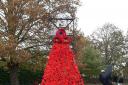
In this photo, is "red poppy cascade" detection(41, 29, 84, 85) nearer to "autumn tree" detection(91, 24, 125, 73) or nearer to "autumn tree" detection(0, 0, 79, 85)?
"autumn tree" detection(0, 0, 79, 85)

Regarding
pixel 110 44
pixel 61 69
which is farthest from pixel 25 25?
pixel 110 44

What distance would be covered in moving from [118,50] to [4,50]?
139ft

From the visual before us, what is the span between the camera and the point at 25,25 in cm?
3597

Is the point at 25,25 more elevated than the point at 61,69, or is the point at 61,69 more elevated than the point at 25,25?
the point at 25,25

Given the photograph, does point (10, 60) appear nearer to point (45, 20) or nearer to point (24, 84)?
point (45, 20)

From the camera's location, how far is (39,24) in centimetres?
3694

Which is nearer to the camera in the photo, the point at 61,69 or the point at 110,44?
the point at 61,69

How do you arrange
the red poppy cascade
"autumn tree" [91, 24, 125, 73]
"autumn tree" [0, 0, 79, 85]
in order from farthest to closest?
"autumn tree" [91, 24, 125, 73], "autumn tree" [0, 0, 79, 85], the red poppy cascade

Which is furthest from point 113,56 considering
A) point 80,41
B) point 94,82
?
point 80,41

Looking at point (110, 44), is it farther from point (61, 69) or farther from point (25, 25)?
point (61, 69)

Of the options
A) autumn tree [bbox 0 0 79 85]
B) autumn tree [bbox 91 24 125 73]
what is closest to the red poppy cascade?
autumn tree [bbox 0 0 79 85]

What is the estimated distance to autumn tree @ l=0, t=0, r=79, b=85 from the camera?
34531 mm

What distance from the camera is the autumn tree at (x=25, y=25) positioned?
34531 millimetres

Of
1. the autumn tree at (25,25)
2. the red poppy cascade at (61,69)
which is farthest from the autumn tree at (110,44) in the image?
the red poppy cascade at (61,69)
